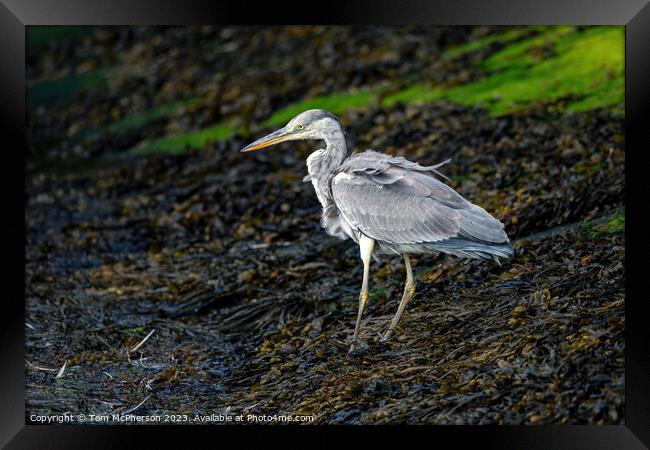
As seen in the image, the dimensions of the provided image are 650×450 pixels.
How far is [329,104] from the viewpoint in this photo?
1165 cm

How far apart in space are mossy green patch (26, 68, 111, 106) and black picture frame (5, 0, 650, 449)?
8.38 meters

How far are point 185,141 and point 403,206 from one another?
19.9 feet

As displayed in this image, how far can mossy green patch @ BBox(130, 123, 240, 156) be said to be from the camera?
11867 mm

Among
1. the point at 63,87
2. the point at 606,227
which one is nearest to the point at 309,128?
the point at 606,227

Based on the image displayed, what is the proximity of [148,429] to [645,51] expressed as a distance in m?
4.49

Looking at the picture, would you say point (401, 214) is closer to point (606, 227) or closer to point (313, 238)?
point (606, 227)

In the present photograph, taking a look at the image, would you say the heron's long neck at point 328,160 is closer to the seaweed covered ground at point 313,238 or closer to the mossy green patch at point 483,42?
the seaweed covered ground at point 313,238

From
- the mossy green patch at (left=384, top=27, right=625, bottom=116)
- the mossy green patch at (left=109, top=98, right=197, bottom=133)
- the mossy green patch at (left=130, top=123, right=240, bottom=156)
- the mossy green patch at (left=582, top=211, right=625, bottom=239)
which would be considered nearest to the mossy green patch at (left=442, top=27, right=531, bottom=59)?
the mossy green patch at (left=384, top=27, right=625, bottom=116)

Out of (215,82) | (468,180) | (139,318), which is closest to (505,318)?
(468,180)

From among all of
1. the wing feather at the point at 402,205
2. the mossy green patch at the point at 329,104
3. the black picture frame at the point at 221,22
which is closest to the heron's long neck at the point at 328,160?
the wing feather at the point at 402,205

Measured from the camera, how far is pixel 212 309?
309 inches

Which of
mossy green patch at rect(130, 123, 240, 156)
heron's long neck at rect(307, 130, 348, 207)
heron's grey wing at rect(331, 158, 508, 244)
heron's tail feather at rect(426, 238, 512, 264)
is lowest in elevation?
heron's tail feather at rect(426, 238, 512, 264)

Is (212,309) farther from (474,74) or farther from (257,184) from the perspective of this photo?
(474,74)

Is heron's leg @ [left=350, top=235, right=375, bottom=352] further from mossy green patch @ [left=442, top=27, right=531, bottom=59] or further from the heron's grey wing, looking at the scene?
mossy green patch @ [left=442, top=27, right=531, bottom=59]
